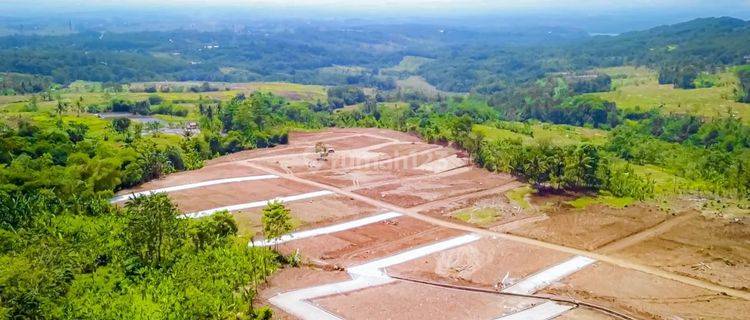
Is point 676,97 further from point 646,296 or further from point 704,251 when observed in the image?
point 646,296

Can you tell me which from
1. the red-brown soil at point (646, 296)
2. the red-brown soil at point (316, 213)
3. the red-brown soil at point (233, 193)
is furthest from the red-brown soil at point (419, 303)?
the red-brown soil at point (233, 193)

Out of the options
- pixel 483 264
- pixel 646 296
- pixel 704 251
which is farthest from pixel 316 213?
pixel 704 251

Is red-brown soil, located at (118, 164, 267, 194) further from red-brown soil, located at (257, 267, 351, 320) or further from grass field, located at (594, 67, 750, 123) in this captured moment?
grass field, located at (594, 67, 750, 123)

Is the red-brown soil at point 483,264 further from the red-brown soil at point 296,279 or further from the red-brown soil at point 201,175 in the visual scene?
the red-brown soil at point 201,175

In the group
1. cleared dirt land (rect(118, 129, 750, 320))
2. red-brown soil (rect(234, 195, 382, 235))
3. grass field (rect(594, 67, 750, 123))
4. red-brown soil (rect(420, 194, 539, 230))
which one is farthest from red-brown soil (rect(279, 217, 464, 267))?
grass field (rect(594, 67, 750, 123))

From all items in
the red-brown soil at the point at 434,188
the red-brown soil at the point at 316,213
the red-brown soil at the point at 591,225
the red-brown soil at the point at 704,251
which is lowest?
the red-brown soil at the point at 434,188

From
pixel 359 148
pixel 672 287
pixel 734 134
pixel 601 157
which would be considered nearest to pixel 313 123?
pixel 359 148
